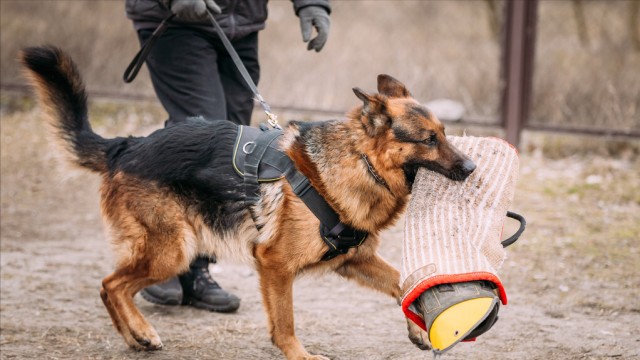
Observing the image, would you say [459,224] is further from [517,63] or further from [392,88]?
[517,63]

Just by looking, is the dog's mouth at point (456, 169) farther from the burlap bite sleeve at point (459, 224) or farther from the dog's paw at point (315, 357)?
the dog's paw at point (315, 357)

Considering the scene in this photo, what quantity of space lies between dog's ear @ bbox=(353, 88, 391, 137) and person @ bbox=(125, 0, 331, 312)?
3.64 ft

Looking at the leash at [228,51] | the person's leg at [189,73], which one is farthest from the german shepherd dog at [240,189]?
the person's leg at [189,73]

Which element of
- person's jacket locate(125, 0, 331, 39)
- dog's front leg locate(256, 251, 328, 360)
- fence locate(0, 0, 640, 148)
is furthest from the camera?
fence locate(0, 0, 640, 148)

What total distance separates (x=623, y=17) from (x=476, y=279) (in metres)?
6.43

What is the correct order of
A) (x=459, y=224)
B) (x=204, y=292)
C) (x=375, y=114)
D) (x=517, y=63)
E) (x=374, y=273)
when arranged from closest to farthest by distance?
(x=459, y=224)
(x=375, y=114)
(x=374, y=273)
(x=204, y=292)
(x=517, y=63)

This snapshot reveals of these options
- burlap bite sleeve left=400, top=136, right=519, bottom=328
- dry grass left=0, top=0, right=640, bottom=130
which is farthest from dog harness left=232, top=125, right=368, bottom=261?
dry grass left=0, top=0, right=640, bottom=130

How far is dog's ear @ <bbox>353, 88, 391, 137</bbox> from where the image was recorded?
3254 mm

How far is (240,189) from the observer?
3527 mm

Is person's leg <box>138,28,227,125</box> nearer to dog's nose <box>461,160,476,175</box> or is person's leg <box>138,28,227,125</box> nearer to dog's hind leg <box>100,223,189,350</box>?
dog's hind leg <box>100,223,189,350</box>

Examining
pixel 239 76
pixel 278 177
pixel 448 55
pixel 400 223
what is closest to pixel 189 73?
pixel 239 76

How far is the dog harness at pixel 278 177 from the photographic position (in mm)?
3332

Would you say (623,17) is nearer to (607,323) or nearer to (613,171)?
(613,171)

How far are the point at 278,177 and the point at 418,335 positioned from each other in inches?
38.3
